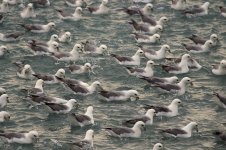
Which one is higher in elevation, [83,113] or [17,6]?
[17,6]

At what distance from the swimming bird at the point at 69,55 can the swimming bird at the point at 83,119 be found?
21.5 feet

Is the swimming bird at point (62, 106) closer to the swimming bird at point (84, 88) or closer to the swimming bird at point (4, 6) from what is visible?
the swimming bird at point (84, 88)

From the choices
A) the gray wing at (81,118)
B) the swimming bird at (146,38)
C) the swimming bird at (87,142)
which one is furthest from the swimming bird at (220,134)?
the swimming bird at (146,38)

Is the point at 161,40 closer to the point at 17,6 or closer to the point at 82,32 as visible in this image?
the point at 82,32

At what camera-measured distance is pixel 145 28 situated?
4344cm

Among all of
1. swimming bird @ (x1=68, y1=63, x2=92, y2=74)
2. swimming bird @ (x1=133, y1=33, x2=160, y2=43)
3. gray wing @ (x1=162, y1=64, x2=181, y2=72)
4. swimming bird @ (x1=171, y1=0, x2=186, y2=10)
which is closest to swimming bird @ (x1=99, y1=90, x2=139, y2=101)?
swimming bird @ (x1=68, y1=63, x2=92, y2=74)

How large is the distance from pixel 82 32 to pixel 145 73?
6.78 meters

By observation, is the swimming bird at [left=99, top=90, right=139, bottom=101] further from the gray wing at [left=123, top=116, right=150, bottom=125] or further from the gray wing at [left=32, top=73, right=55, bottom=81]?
the gray wing at [left=32, top=73, right=55, bottom=81]

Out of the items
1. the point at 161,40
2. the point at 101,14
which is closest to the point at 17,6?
the point at 101,14

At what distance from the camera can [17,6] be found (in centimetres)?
4659

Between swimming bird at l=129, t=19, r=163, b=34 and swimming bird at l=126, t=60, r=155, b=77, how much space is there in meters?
5.56

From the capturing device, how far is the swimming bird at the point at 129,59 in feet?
127

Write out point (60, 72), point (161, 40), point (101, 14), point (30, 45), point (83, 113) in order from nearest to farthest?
1. point (83, 113)
2. point (60, 72)
3. point (30, 45)
4. point (161, 40)
5. point (101, 14)

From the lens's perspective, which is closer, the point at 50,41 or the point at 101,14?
the point at 50,41
